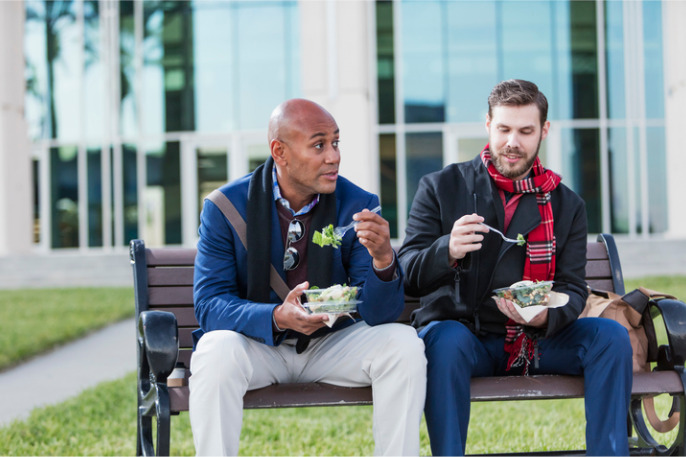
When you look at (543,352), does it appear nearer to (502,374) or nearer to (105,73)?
(502,374)

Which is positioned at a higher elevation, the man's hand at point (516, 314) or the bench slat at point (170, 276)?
the bench slat at point (170, 276)

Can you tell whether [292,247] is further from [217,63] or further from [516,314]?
[217,63]

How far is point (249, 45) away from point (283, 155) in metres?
15.8

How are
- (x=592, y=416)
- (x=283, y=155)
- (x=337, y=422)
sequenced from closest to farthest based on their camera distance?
(x=592, y=416), (x=283, y=155), (x=337, y=422)

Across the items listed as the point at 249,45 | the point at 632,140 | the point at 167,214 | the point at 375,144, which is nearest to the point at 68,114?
the point at 167,214

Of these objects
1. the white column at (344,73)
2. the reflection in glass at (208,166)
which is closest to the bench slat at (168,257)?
the white column at (344,73)

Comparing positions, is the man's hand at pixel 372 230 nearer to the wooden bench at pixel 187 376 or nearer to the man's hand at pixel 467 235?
the man's hand at pixel 467 235

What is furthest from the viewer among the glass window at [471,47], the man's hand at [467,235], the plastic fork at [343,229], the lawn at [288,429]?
the glass window at [471,47]

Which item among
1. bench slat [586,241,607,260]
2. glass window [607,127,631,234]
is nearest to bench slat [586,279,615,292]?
bench slat [586,241,607,260]

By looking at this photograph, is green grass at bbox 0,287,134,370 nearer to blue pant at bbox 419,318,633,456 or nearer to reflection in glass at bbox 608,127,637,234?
blue pant at bbox 419,318,633,456

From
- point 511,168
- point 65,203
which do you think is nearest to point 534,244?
point 511,168

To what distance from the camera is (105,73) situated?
1884 centimetres

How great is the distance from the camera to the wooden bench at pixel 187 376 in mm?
2973

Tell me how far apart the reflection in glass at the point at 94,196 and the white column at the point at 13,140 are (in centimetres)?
141
